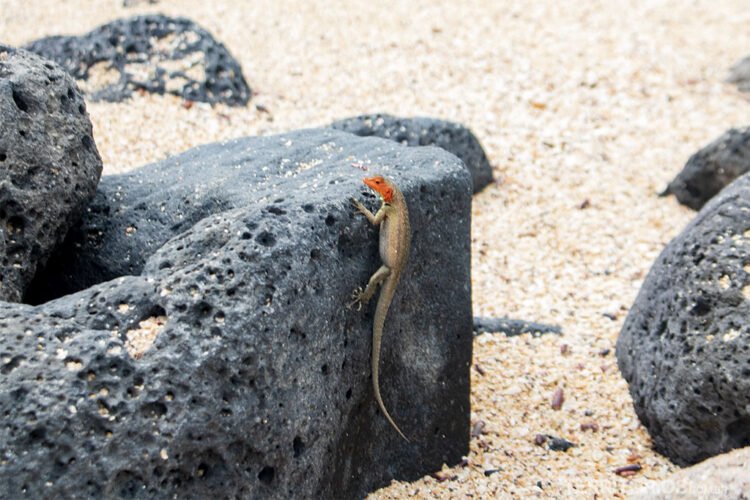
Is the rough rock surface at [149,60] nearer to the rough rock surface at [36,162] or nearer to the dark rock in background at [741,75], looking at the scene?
the rough rock surface at [36,162]

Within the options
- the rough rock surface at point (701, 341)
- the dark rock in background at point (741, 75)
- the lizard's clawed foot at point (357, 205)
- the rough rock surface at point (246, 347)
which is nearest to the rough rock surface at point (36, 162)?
the rough rock surface at point (246, 347)

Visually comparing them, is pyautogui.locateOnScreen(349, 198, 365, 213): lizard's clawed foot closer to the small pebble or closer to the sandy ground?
the sandy ground

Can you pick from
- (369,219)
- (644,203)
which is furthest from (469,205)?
(644,203)

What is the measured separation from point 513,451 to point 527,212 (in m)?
3.34

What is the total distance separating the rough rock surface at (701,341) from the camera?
4.11 m

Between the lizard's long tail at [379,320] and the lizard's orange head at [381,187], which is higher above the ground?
the lizard's orange head at [381,187]

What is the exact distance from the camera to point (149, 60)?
816 centimetres

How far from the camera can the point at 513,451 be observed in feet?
15.0

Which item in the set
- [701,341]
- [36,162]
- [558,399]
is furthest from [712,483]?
[36,162]

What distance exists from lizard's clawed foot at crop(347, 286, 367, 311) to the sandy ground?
95 centimetres

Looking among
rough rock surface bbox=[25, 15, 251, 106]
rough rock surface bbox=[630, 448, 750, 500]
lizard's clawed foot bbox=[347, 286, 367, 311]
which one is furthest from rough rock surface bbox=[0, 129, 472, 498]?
rough rock surface bbox=[25, 15, 251, 106]

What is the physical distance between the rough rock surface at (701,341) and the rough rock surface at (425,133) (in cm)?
278

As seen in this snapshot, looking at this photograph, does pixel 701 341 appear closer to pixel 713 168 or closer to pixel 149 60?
pixel 713 168

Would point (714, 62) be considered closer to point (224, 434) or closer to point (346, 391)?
point (346, 391)
